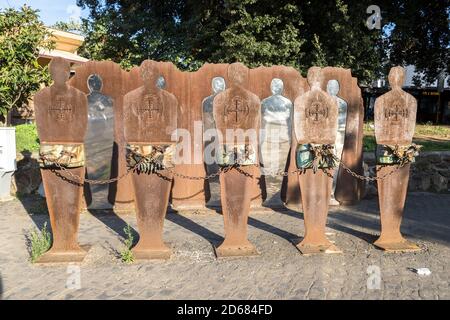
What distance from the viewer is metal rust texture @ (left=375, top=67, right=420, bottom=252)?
5707mm

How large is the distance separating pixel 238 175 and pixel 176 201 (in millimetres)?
2454

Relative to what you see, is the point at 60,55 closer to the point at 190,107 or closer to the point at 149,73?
the point at 190,107

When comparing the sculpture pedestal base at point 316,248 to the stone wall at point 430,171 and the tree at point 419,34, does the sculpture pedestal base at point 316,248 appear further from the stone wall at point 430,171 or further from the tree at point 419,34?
the tree at point 419,34

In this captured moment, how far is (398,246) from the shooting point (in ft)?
18.6

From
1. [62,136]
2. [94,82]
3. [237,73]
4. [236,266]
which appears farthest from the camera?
[94,82]

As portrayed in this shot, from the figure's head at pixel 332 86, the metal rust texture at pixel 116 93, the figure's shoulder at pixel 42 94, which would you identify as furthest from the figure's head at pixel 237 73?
the figure's head at pixel 332 86

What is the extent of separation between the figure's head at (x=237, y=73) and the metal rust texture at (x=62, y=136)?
175cm

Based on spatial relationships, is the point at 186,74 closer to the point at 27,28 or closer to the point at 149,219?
the point at 149,219

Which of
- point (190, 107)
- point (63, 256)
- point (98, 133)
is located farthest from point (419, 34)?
point (63, 256)

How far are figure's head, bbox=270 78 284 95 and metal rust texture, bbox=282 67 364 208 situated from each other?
1.46 feet

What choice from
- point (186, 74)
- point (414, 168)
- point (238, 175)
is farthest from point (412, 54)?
point (238, 175)

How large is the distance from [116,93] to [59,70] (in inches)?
84.0

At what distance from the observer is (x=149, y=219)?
17.7 ft

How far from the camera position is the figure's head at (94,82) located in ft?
23.5
